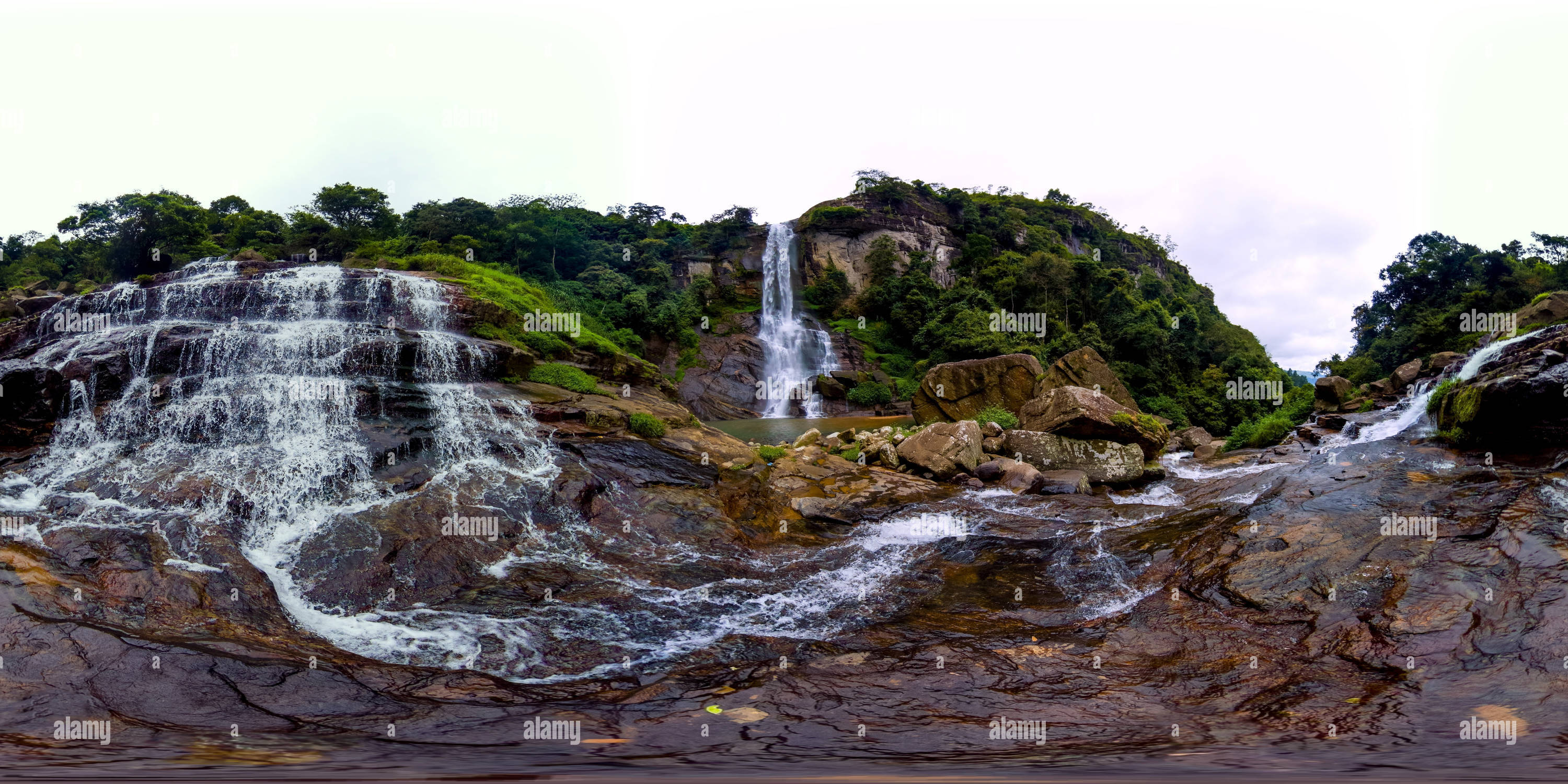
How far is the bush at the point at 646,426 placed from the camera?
1398 cm

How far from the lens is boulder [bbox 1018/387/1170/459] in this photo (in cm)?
1510

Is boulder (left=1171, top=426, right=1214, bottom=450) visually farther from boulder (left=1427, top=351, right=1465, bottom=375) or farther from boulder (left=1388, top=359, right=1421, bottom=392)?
boulder (left=1427, top=351, right=1465, bottom=375)

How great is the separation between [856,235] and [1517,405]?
38731 mm

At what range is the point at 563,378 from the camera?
15.9 metres

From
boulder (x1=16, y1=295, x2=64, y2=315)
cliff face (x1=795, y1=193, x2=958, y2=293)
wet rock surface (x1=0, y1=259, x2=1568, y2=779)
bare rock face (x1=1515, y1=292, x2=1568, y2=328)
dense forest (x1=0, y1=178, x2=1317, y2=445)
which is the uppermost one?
cliff face (x1=795, y1=193, x2=958, y2=293)

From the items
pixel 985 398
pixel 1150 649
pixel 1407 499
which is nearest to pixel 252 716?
pixel 1150 649

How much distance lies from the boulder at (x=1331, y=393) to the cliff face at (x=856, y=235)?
28.5 m

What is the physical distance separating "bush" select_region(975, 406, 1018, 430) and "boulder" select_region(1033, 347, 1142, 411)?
164cm

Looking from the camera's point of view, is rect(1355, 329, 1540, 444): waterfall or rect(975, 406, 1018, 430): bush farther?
rect(975, 406, 1018, 430): bush

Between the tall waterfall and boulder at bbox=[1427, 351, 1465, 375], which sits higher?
the tall waterfall

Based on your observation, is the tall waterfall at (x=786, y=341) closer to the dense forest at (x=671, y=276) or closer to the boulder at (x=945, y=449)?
the dense forest at (x=671, y=276)

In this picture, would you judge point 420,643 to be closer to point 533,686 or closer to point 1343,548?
point 533,686

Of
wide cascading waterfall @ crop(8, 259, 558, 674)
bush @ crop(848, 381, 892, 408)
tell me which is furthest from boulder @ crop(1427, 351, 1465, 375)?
wide cascading waterfall @ crop(8, 259, 558, 674)

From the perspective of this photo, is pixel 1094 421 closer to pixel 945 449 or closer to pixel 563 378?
pixel 945 449
